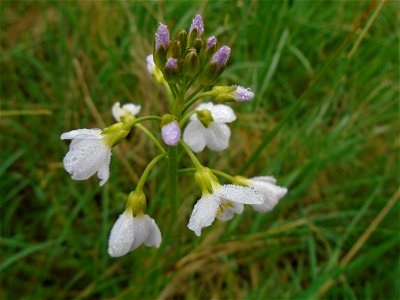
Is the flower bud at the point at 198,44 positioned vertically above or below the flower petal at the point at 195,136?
above

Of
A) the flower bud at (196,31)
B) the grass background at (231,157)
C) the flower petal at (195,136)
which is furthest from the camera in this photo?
the grass background at (231,157)

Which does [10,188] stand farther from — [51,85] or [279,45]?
[279,45]

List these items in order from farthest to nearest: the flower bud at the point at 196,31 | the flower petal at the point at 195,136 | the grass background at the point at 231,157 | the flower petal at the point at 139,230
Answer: the grass background at the point at 231,157, the flower petal at the point at 195,136, the flower petal at the point at 139,230, the flower bud at the point at 196,31

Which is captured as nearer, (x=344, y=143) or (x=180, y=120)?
(x=180, y=120)

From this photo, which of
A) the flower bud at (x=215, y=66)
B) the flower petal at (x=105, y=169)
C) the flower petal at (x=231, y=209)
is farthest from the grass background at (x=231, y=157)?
the flower bud at (x=215, y=66)

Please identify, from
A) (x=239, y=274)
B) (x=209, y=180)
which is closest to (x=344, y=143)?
(x=239, y=274)

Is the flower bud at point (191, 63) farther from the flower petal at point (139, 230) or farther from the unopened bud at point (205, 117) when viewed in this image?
the flower petal at point (139, 230)

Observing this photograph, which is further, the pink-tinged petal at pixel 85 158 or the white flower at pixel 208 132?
the white flower at pixel 208 132
